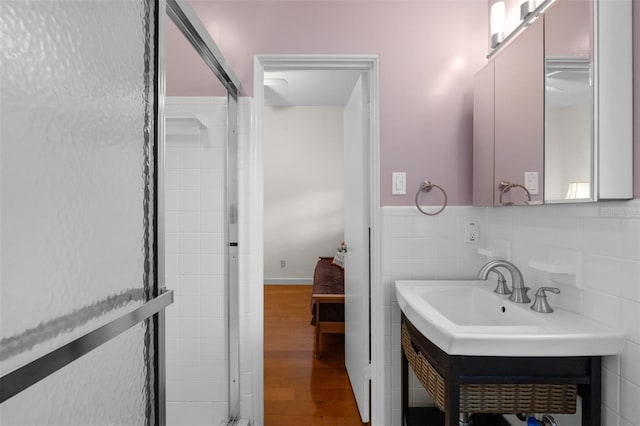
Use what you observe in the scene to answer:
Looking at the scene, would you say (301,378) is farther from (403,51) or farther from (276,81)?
(276,81)

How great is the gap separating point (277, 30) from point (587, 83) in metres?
1.47

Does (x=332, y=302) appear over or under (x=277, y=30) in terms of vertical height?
under

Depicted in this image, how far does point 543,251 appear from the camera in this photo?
1482mm

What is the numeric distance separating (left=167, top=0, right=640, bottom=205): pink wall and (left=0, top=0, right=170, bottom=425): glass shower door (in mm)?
1175

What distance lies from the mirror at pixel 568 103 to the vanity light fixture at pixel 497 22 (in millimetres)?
470

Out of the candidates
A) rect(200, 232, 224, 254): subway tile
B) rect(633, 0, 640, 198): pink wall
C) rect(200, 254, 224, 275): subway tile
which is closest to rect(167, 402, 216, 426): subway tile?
rect(200, 254, 224, 275): subway tile

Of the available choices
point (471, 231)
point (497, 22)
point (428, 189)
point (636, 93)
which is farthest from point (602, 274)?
point (497, 22)

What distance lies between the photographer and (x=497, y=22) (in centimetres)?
176

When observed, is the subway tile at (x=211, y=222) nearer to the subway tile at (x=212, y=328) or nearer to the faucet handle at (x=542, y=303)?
the subway tile at (x=212, y=328)

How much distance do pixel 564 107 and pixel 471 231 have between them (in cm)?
86

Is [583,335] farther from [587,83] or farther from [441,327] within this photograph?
[587,83]

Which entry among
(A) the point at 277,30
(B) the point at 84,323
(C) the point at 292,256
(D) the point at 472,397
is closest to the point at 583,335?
(D) the point at 472,397

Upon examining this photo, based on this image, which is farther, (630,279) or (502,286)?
(502,286)

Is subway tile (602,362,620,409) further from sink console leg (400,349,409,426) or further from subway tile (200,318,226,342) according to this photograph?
subway tile (200,318,226,342)
